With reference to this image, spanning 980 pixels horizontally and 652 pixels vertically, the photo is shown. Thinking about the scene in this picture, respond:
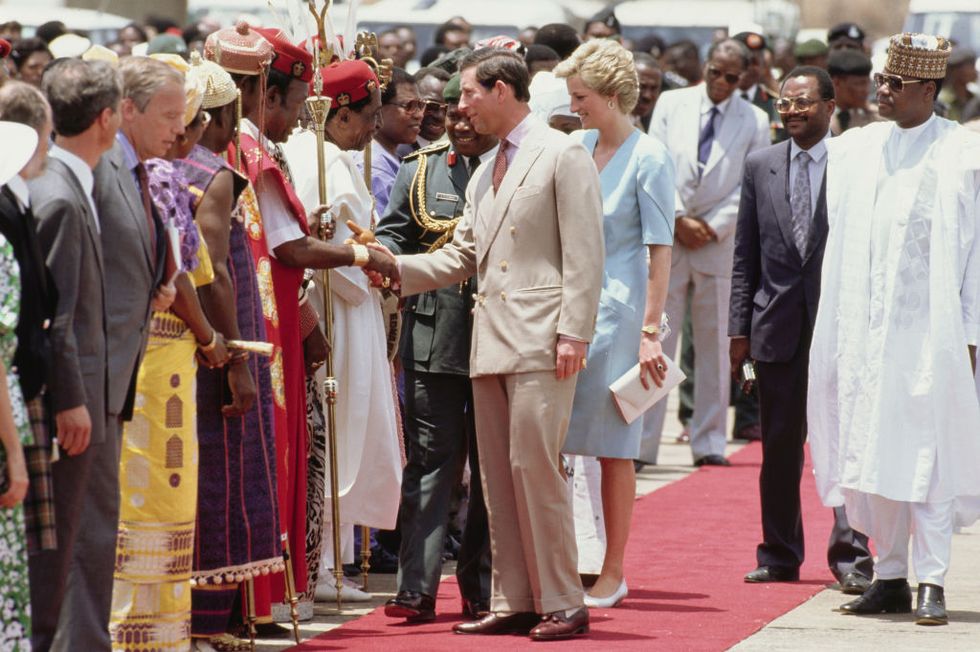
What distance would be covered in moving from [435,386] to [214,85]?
1593 mm

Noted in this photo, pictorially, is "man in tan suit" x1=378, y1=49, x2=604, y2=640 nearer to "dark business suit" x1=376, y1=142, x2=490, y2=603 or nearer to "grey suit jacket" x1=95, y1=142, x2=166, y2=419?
"dark business suit" x1=376, y1=142, x2=490, y2=603

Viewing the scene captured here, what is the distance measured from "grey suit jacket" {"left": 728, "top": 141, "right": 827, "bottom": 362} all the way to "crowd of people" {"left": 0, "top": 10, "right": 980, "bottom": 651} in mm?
13

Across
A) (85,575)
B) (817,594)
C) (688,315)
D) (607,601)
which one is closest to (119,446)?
(85,575)

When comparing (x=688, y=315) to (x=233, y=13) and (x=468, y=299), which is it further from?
(x=233, y=13)

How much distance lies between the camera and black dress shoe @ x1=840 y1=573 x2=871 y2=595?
8.38 metres

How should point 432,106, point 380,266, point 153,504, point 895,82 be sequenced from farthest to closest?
1. point 432,106
2. point 895,82
3. point 380,266
4. point 153,504

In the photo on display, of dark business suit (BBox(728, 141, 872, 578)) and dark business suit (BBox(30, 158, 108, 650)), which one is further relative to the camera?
dark business suit (BBox(728, 141, 872, 578))

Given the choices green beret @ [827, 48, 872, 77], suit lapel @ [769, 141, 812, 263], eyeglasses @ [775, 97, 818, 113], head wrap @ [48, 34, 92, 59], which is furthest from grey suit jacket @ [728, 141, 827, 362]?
green beret @ [827, 48, 872, 77]

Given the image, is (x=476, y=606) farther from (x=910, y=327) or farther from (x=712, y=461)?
(x=712, y=461)

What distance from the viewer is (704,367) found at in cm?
1269

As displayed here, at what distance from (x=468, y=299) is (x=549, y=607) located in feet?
→ 4.39

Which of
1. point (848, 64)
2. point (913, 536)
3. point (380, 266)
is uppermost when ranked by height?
point (848, 64)

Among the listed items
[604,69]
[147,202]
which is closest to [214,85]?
[147,202]

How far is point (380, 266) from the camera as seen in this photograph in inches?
296
